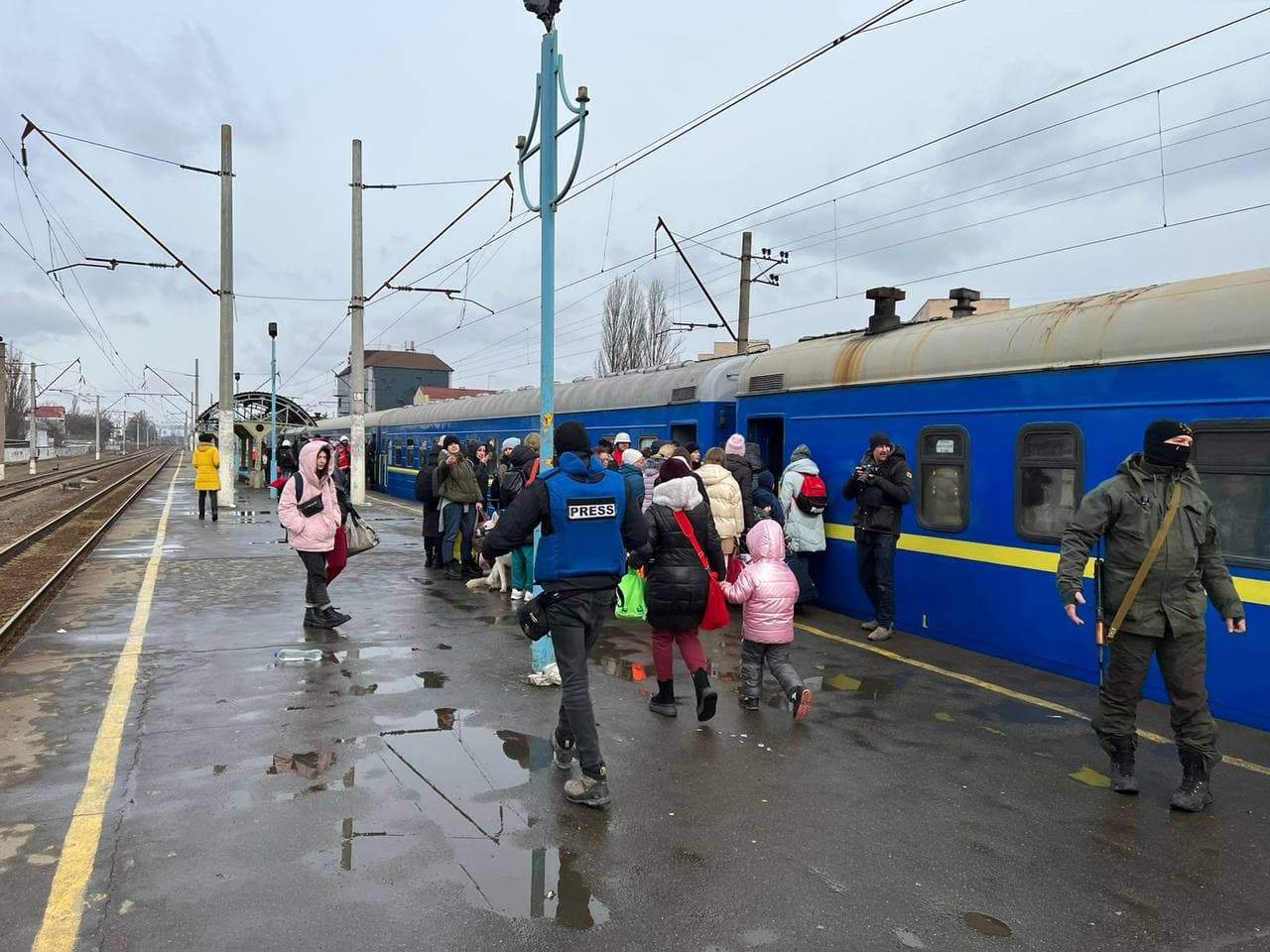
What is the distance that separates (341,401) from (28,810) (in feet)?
360

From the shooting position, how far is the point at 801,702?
5.81m

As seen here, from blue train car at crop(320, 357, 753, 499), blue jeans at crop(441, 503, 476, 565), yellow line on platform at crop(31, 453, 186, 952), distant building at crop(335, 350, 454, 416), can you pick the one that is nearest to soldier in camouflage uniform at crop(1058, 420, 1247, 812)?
yellow line on platform at crop(31, 453, 186, 952)

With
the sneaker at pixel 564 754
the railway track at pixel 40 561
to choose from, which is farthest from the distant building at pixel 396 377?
the sneaker at pixel 564 754

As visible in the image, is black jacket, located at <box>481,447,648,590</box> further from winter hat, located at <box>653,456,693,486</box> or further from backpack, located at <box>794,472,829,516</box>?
backpack, located at <box>794,472,829,516</box>

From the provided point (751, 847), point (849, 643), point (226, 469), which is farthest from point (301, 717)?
point (226, 469)

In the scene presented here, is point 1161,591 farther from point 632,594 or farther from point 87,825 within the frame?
point 87,825

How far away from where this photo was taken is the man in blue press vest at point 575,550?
4.59m

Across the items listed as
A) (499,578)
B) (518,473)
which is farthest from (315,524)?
(499,578)

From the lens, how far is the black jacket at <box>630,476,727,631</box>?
5.80 metres

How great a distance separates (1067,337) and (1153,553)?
2829 mm

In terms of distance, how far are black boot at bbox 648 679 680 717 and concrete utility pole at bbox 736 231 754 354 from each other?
15.7 metres

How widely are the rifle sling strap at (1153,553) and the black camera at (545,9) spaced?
520 cm

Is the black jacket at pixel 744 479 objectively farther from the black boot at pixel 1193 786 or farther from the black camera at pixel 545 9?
the black boot at pixel 1193 786

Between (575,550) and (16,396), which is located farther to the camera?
(16,396)
